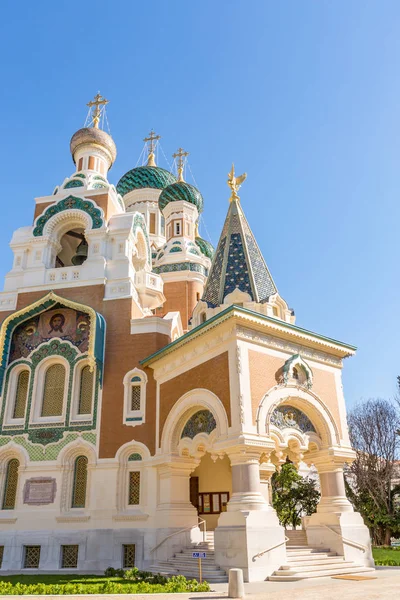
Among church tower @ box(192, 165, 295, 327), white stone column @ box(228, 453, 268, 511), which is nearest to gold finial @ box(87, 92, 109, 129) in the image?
church tower @ box(192, 165, 295, 327)

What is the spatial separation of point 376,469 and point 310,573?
1550 cm

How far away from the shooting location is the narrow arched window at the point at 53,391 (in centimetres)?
1497

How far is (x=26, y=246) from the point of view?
683 inches

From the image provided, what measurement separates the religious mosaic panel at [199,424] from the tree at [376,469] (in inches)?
522

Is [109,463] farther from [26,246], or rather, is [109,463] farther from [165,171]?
[165,171]

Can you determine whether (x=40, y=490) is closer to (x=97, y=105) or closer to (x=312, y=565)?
(x=312, y=565)

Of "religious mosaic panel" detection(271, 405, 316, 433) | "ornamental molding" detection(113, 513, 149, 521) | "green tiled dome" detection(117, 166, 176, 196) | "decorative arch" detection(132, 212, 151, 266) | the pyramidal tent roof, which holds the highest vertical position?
"green tiled dome" detection(117, 166, 176, 196)

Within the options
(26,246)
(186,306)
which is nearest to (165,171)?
(186,306)

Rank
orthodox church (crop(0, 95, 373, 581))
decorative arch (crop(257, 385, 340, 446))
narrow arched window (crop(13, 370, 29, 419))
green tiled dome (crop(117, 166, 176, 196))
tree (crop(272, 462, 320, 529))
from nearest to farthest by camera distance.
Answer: orthodox church (crop(0, 95, 373, 581)) → decorative arch (crop(257, 385, 340, 446)) → narrow arched window (crop(13, 370, 29, 419)) → tree (crop(272, 462, 320, 529)) → green tiled dome (crop(117, 166, 176, 196))

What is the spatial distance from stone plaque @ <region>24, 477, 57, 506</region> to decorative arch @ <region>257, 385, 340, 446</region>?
273 inches

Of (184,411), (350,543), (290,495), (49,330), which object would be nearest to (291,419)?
(184,411)

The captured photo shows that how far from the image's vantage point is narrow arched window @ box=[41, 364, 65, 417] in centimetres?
1497

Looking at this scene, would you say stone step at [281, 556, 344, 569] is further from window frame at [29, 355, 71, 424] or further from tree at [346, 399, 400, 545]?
tree at [346, 399, 400, 545]

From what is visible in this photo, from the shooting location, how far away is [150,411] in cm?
Result: 1407
